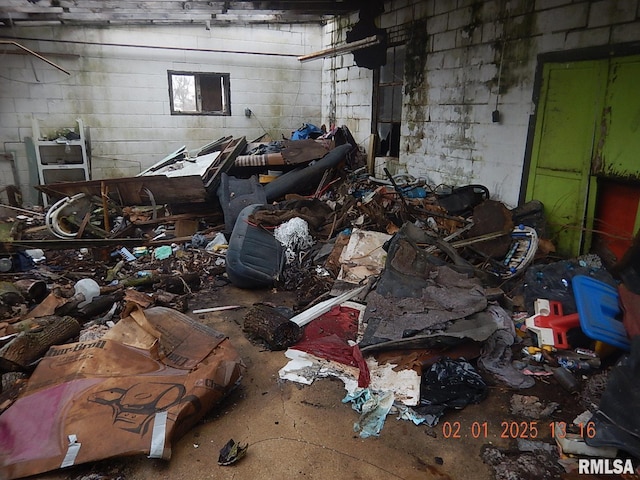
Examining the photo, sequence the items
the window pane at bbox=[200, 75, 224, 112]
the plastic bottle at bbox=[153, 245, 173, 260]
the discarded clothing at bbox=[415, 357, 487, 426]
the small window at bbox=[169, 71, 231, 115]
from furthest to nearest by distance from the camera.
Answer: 1. the window pane at bbox=[200, 75, 224, 112]
2. the small window at bbox=[169, 71, 231, 115]
3. the plastic bottle at bbox=[153, 245, 173, 260]
4. the discarded clothing at bbox=[415, 357, 487, 426]

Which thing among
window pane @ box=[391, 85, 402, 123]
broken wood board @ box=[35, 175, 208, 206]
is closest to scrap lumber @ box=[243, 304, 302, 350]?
broken wood board @ box=[35, 175, 208, 206]

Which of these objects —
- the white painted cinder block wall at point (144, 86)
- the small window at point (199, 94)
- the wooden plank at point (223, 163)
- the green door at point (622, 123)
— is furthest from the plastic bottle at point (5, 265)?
the green door at point (622, 123)

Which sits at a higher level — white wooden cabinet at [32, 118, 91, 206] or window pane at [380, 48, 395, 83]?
window pane at [380, 48, 395, 83]

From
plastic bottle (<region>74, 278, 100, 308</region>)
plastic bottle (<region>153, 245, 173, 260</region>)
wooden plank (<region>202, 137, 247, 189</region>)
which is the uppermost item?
wooden plank (<region>202, 137, 247, 189</region>)

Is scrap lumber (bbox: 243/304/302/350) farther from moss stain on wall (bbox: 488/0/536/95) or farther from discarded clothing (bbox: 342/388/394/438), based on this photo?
moss stain on wall (bbox: 488/0/536/95)

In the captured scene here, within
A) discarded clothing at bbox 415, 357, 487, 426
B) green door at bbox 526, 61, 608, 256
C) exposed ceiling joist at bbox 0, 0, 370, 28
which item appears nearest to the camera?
discarded clothing at bbox 415, 357, 487, 426

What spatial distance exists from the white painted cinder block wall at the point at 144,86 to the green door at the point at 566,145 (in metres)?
5.60

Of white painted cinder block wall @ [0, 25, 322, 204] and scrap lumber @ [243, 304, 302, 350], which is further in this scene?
white painted cinder block wall @ [0, 25, 322, 204]

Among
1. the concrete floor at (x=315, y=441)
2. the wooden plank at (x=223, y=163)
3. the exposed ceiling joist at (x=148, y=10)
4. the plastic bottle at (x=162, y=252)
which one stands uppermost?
the exposed ceiling joist at (x=148, y=10)

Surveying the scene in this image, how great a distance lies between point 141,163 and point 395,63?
498cm

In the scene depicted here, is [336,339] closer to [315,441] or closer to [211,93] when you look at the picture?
[315,441]

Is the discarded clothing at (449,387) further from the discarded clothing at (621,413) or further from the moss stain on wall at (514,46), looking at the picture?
the moss stain on wall at (514,46)
